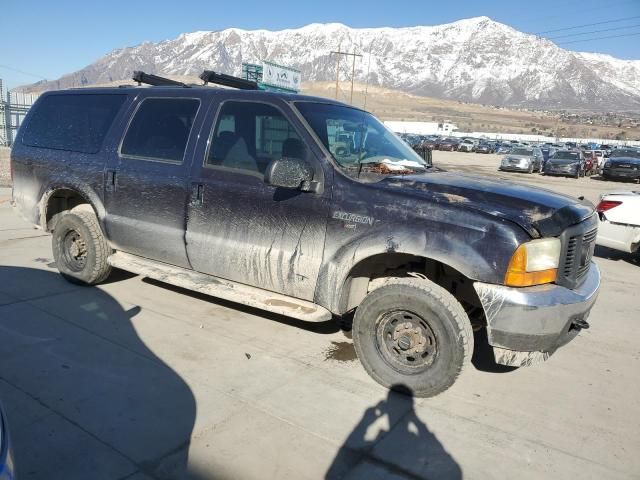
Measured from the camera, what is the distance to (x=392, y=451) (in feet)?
9.45

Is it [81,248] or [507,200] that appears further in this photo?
[81,248]

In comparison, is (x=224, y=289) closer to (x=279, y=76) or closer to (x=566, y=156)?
(x=566, y=156)

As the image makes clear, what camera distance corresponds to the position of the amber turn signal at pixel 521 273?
304cm

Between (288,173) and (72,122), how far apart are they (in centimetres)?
292

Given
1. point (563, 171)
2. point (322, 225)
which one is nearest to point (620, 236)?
point (322, 225)

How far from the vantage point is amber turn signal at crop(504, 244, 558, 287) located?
3041 mm

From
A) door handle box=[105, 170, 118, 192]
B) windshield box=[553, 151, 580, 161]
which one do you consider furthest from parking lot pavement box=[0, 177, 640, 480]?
windshield box=[553, 151, 580, 161]

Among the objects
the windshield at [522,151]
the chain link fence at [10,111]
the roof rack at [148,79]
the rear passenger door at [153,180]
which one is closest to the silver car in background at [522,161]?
the windshield at [522,151]

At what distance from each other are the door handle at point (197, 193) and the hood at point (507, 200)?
1511 millimetres

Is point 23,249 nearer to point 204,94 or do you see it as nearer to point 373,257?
point 204,94

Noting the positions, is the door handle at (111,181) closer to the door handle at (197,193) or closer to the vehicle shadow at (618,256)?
the door handle at (197,193)

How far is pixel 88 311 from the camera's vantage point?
4578mm

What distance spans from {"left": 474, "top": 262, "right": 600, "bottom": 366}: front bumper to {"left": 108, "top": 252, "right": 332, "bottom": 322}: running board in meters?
1.14

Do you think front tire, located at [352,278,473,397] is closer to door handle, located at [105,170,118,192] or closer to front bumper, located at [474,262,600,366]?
front bumper, located at [474,262,600,366]
